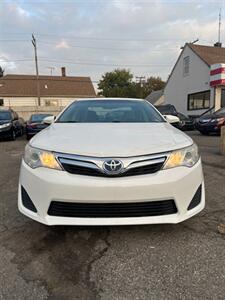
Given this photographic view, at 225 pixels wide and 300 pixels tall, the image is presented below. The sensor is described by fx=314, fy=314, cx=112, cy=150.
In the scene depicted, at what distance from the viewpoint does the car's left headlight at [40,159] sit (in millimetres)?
2924

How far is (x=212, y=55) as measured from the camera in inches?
1001

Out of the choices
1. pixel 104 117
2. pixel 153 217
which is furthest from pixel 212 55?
pixel 153 217

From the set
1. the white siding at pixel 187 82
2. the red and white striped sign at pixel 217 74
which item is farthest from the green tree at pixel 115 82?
the red and white striped sign at pixel 217 74

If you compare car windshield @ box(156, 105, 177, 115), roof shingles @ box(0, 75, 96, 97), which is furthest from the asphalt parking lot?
roof shingles @ box(0, 75, 96, 97)

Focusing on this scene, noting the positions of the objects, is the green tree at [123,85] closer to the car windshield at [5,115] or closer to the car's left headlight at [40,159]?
the car windshield at [5,115]

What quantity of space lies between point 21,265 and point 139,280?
41.0 inches

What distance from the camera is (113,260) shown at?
2.81 meters

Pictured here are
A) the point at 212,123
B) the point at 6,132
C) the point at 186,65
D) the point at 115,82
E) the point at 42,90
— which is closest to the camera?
the point at 6,132

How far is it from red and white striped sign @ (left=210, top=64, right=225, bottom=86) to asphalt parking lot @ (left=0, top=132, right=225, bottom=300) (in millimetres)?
19320

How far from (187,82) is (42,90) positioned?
21994mm

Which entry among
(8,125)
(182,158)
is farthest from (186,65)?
(182,158)

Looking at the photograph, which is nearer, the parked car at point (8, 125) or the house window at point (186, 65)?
the parked car at point (8, 125)

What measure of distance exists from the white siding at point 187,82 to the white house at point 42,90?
1539 cm

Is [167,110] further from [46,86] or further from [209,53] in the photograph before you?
[46,86]
